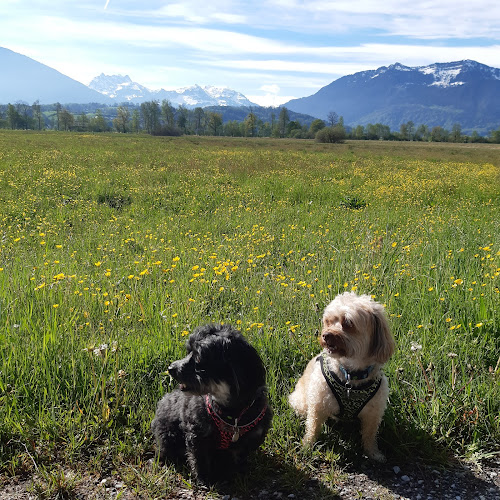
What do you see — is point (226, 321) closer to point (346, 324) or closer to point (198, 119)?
point (346, 324)

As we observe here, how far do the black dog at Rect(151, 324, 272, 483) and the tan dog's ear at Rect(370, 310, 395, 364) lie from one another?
953 mm

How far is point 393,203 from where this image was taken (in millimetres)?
12539

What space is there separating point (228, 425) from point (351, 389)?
1.09 m

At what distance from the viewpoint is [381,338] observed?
3.08 metres

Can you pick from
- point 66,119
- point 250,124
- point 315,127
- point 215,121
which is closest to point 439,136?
point 315,127

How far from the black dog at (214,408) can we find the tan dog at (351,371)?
0.51 meters

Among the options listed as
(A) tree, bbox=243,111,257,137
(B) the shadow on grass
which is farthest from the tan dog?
(A) tree, bbox=243,111,257,137

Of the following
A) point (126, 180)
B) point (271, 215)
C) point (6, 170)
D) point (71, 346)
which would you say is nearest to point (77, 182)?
point (126, 180)

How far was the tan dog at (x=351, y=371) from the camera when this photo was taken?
3062 millimetres

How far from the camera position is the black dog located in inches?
106

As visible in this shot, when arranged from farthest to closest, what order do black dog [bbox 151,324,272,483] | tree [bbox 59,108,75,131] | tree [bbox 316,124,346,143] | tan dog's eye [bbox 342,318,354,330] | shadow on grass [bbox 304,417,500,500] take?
tree [bbox 59,108,75,131] < tree [bbox 316,124,346,143] < tan dog's eye [bbox 342,318,354,330] < shadow on grass [bbox 304,417,500,500] < black dog [bbox 151,324,272,483]

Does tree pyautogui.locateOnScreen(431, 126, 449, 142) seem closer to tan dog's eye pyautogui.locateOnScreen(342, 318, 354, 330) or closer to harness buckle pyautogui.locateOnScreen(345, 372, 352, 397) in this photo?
harness buckle pyautogui.locateOnScreen(345, 372, 352, 397)

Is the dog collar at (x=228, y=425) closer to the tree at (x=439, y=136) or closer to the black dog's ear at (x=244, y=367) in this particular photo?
the black dog's ear at (x=244, y=367)

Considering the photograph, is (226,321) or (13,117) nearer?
(226,321)
